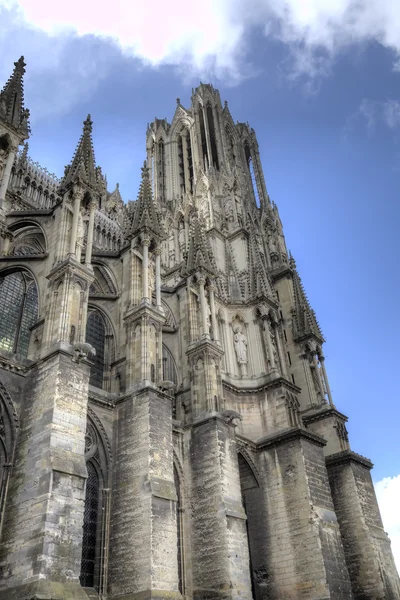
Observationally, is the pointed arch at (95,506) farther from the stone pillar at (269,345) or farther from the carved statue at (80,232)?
the stone pillar at (269,345)

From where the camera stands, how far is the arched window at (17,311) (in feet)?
72.6

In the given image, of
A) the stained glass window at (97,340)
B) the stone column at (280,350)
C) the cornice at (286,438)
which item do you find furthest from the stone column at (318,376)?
the stained glass window at (97,340)

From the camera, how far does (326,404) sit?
103 feet

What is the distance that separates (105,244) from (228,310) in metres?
9.23

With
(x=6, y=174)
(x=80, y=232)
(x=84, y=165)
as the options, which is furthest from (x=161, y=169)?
(x=6, y=174)

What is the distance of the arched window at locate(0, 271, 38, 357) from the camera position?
22.1 metres

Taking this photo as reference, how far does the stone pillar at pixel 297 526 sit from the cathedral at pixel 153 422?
2.6 inches

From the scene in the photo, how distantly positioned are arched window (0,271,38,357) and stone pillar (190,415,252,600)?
7.86m

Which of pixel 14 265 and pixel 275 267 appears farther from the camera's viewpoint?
pixel 275 267

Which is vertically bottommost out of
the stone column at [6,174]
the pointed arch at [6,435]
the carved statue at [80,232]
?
the pointed arch at [6,435]

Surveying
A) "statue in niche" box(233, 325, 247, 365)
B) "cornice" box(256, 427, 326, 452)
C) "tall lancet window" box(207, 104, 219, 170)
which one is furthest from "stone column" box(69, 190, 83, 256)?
"tall lancet window" box(207, 104, 219, 170)

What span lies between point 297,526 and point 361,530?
18.8 feet

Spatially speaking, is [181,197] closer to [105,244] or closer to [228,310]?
[105,244]

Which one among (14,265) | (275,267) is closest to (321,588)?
(14,265)
